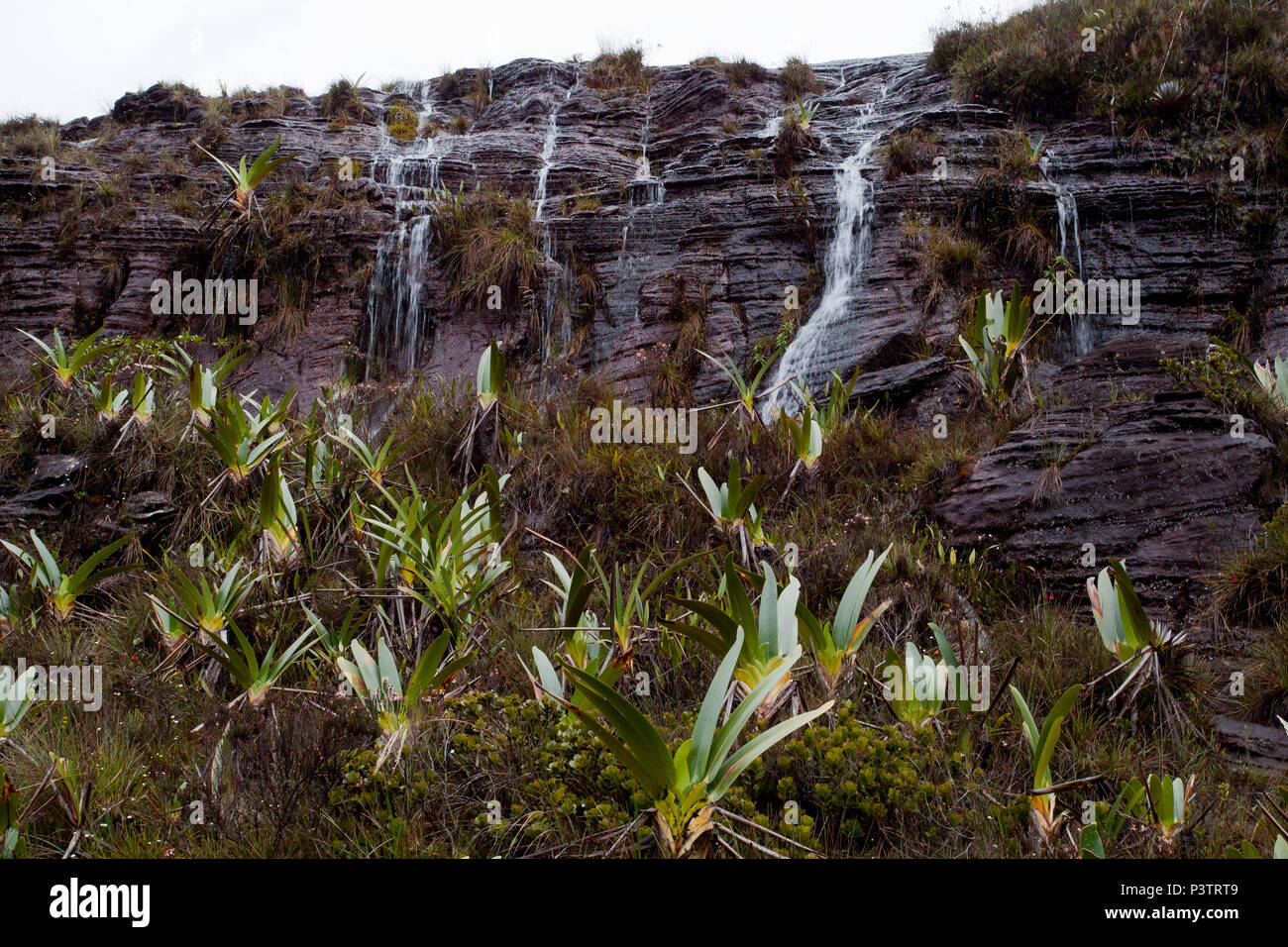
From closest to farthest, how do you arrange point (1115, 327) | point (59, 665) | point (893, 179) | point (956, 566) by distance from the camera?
point (59, 665) < point (956, 566) < point (1115, 327) < point (893, 179)

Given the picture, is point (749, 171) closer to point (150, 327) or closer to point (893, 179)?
point (893, 179)

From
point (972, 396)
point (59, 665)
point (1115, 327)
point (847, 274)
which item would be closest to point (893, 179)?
point (847, 274)

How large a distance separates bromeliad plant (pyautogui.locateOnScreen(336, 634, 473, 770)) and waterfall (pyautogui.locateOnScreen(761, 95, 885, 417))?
5.07m

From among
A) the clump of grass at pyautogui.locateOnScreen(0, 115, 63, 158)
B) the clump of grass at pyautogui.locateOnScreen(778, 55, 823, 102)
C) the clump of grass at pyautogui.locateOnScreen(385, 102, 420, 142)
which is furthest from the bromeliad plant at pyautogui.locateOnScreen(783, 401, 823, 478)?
the clump of grass at pyautogui.locateOnScreen(0, 115, 63, 158)

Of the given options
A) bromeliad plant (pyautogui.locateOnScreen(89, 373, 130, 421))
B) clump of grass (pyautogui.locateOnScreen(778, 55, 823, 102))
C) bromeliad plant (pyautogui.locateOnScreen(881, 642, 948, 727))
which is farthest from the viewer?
clump of grass (pyautogui.locateOnScreen(778, 55, 823, 102))

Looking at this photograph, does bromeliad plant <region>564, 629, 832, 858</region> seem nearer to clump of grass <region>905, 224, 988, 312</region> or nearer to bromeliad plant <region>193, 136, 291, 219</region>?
clump of grass <region>905, 224, 988, 312</region>

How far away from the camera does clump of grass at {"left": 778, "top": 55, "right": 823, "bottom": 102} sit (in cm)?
1323

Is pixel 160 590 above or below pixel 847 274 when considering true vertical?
below

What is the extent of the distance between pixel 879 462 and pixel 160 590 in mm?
5253

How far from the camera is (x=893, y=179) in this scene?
973cm

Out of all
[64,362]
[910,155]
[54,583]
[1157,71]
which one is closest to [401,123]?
[64,362]

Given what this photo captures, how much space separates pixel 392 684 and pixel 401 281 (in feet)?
25.0

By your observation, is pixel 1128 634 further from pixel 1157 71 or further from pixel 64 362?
pixel 1157 71

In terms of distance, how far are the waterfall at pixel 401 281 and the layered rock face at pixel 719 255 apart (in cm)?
4
